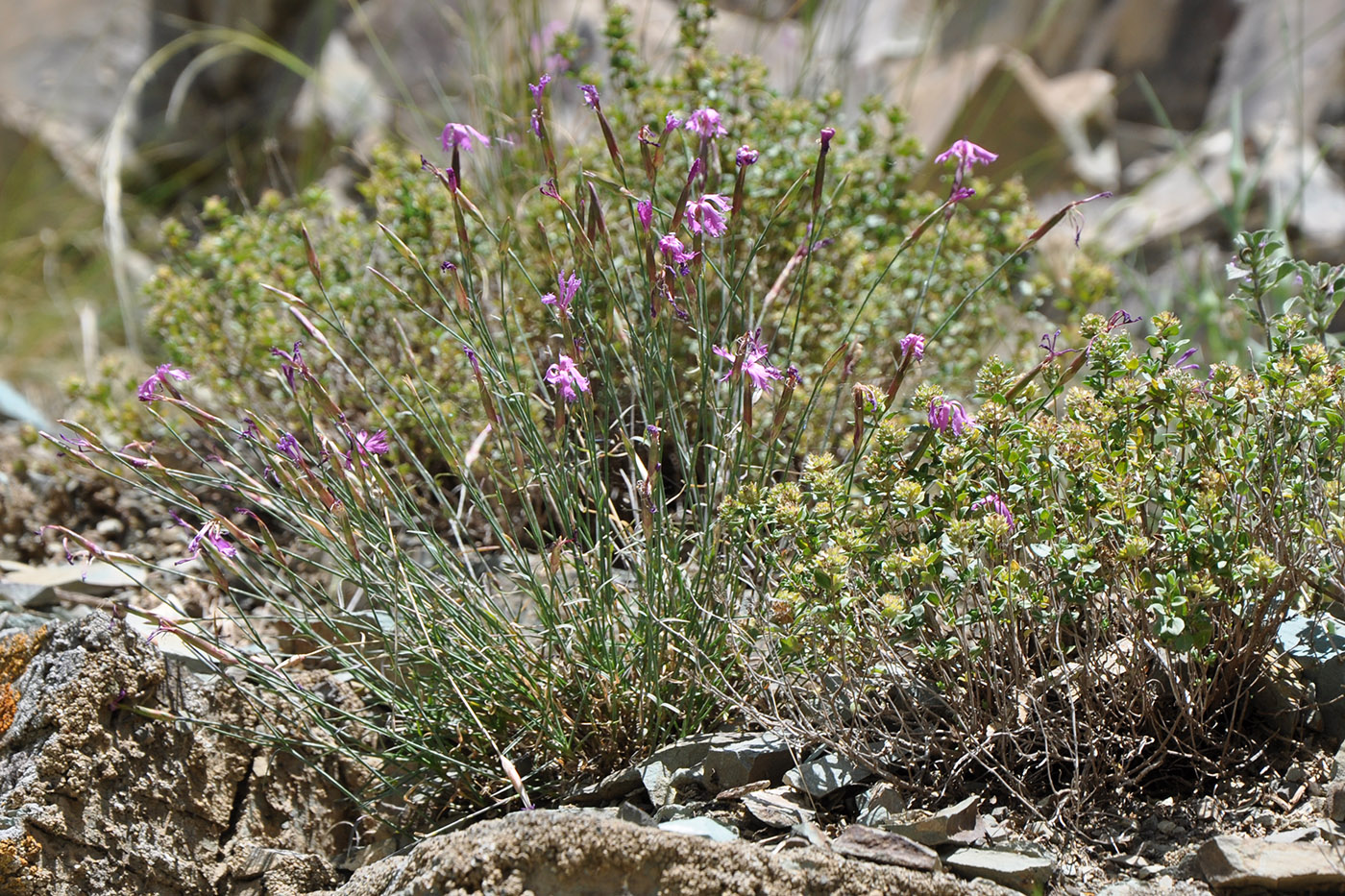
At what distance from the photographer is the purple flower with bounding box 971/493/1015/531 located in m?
1.63

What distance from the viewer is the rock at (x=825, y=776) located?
1.79 metres

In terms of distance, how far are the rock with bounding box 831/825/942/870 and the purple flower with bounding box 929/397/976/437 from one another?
60 centimetres

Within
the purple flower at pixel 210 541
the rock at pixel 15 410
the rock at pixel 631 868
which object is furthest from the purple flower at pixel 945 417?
the rock at pixel 15 410

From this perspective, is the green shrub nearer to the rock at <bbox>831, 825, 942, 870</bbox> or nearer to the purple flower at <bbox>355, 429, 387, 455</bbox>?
the rock at <bbox>831, 825, 942, 870</bbox>

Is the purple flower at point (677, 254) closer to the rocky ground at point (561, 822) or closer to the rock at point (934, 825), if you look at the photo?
the rocky ground at point (561, 822)

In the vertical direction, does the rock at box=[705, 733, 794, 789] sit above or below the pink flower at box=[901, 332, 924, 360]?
below

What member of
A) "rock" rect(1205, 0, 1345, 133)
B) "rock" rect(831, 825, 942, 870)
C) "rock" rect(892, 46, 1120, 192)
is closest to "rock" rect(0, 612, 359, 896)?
"rock" rect(831, 825, 942, 870)

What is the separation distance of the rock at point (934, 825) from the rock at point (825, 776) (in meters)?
0.15

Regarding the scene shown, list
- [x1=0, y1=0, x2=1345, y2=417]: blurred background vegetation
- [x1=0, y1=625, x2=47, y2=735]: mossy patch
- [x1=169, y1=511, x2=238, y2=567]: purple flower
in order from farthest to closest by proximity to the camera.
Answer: [x1=0, y1=0, x2=1345, y2=417]: blurred background vegetation, [x1=0, y1=625, x2=47, y2=735]: mossy patch, [x1=169, y1=511, x2=238, y2=567]: purple flower

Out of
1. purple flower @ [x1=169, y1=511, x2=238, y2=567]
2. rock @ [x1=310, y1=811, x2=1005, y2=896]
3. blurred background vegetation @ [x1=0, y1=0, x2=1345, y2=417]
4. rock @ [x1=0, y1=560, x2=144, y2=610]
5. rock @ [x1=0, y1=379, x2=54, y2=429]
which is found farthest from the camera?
blurred background vegetation @ [x1=0, y1=0, x2=1345, y2=417]

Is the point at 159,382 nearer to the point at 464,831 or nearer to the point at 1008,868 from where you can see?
the point at 464,831

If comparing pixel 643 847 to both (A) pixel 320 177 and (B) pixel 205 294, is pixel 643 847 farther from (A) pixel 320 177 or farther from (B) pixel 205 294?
(A) pixel 320 177

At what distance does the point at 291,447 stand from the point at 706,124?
34.7 inches

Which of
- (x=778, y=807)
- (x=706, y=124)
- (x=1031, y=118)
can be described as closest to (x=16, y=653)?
(x=778, y=807)
